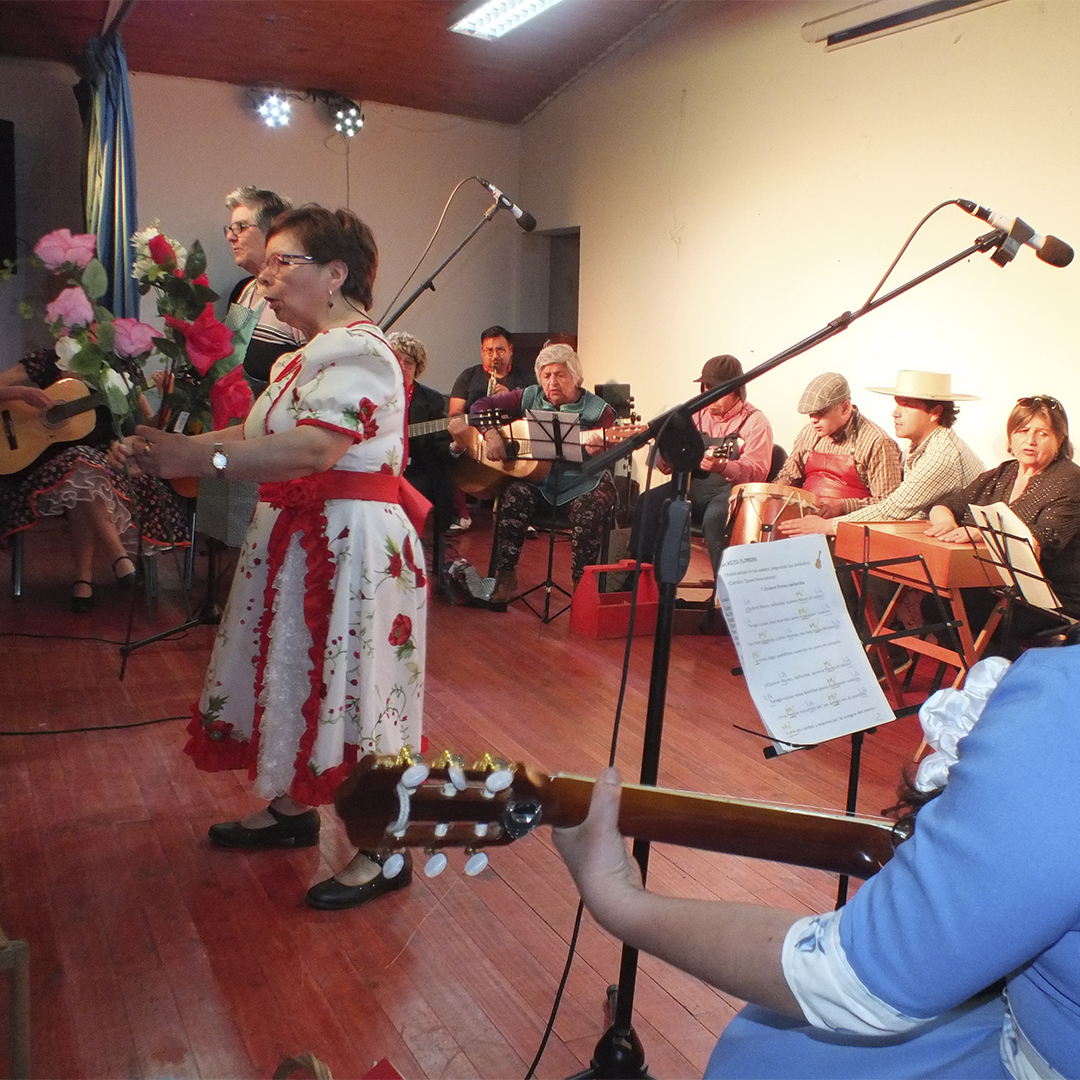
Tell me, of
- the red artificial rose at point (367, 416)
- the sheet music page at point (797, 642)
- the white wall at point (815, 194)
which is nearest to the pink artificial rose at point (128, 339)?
the red artificial rose at point (367, 416)

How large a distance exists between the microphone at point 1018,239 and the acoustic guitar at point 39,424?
341 centimetres

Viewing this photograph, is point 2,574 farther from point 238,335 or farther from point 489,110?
point 489,110

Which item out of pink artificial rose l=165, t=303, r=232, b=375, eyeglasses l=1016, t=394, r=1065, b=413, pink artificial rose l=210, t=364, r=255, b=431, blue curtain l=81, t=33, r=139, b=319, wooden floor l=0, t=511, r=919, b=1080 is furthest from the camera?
blue curtain l=81, t=33, r=139, b=319

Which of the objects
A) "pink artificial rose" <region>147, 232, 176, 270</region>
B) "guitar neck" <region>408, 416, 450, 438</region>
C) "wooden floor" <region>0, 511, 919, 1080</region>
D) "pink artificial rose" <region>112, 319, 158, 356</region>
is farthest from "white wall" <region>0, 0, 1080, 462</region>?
"pink artificial rose" <region>112, 319, 158, 356</region>

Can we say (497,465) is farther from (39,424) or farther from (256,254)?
(256,254)

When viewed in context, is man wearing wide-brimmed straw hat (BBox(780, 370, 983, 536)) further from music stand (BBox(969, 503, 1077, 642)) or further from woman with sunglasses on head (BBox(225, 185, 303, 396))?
woman with sunglasses on head (BBox(225, 185, 303, 396))

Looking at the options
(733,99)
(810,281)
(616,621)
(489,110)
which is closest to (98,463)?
(616,621)

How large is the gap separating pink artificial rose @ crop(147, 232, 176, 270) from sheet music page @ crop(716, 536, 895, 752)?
2.08m

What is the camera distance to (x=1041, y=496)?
3.56 m

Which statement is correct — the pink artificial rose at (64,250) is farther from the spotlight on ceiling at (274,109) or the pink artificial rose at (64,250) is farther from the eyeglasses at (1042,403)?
the spotlight on ceiling at (274,109)

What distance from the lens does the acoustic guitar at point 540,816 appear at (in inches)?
38.3

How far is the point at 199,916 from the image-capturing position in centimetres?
208

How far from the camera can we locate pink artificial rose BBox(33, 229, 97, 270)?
243 centimetres

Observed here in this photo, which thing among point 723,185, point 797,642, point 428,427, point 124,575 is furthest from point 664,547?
point 723,185
